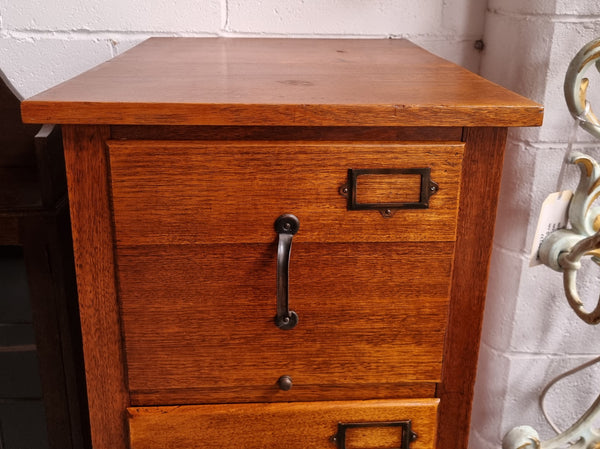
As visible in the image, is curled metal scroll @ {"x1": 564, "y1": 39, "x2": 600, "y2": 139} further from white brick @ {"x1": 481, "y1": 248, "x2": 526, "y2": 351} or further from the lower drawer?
the lower drawer

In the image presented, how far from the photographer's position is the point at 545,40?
912mm

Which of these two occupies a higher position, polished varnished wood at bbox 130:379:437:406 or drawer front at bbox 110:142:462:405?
drawer front at bbox 110:142:462:405

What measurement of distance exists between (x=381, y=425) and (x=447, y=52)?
0.72 m

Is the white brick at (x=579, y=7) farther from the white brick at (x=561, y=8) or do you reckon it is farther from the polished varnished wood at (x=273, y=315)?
the polished varnished wood at (x=273, y=315)

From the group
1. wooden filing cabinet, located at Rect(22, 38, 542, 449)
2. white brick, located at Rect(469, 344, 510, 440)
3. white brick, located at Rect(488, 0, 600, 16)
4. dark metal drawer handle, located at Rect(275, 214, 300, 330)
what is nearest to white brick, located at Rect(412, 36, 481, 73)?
white brick, located at Rect(488, 0, 600, 16)

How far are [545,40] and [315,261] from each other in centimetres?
54

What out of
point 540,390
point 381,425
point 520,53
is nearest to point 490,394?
point 540,390

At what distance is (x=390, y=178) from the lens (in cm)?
61

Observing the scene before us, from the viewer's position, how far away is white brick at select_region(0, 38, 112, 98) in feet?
3.61

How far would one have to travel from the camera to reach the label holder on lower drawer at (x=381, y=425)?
0.70m

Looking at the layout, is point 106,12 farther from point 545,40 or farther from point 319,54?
point 545,40

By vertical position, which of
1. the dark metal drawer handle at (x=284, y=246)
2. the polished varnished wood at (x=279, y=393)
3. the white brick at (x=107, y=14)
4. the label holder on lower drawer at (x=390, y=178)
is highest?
the white brick at (x=107, y=14)

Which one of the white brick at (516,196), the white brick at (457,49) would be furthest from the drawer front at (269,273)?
the white brick at (457,49)

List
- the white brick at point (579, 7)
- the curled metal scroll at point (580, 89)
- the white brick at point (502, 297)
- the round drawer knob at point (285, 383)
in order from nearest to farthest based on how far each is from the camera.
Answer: the round drawer knob at point (285, 383) → the curled metal scroll at point (580, 89) → the white brick at point (579, 7) → the white brick at point (502, 297)
